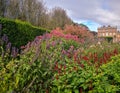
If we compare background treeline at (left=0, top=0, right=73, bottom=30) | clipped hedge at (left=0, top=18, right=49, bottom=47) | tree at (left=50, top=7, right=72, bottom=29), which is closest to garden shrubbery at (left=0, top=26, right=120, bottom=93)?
clipped hedge at (left=0, top=18, right=49, bottom=47)

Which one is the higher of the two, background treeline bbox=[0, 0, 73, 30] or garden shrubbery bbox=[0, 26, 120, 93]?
background treeline bbox=[0, 0, 73, 30]

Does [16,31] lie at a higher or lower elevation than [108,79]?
higher

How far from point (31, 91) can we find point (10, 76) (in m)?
0.48

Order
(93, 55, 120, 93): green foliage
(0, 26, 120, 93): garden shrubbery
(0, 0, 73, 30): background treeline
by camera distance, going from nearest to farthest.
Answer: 1. (93, 55, 120, 93): green foliage
2. (0, 26, 120, 93): garden shrubbery
3. (0, 0, 73, 30): background treeline

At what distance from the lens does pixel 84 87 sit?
3672mm

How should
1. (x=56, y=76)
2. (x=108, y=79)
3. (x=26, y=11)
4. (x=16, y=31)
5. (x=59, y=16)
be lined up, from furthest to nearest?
(x=59, y=16), (x=26, y=11), (x=16, y=31), (x=56, y=76), (x=108, y=79)

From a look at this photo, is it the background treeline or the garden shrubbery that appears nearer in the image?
the garden shrubbery

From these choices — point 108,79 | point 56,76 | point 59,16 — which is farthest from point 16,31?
point 59,16

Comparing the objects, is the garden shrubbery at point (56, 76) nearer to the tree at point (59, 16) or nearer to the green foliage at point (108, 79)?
the green foliage at point (108, 79)

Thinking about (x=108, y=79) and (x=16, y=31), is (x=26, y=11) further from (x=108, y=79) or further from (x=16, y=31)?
(x=108, y=79)

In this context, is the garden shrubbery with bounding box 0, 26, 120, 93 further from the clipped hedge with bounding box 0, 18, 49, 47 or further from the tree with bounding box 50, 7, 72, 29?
the tree with bounding box 50, 7, 72, 29

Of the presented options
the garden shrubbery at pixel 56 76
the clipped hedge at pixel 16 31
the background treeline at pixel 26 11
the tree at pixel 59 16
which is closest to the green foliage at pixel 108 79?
the garden shrubbery at pixel 56 76

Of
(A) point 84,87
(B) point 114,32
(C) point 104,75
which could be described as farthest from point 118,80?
(B) point 114,32

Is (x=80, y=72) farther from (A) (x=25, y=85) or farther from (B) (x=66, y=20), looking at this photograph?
(B) (x=66, y=20)
